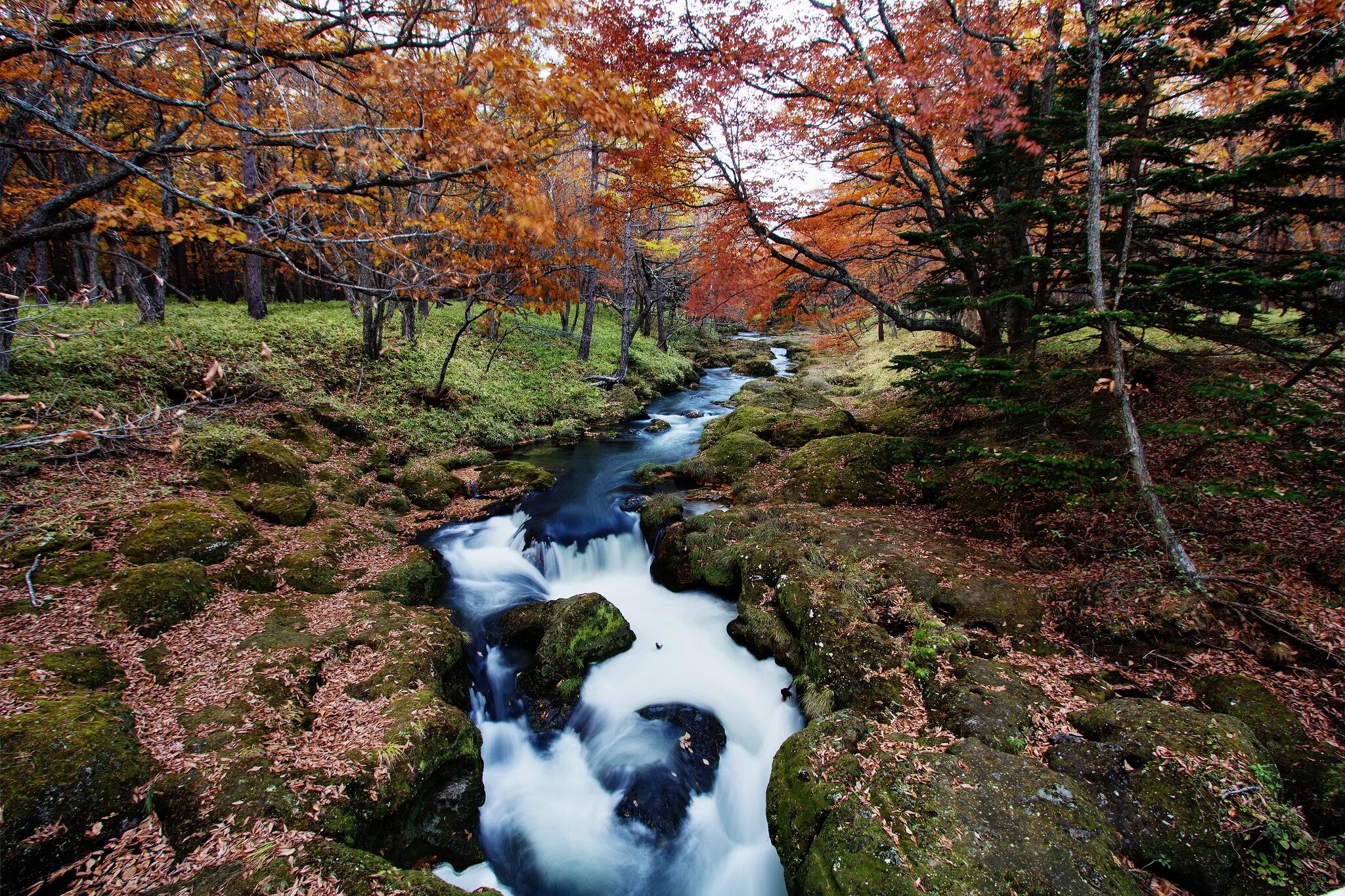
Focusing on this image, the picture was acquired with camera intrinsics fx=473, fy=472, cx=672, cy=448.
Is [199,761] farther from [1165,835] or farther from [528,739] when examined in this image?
[1165,835]

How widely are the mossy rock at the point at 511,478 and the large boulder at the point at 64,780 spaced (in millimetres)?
7338

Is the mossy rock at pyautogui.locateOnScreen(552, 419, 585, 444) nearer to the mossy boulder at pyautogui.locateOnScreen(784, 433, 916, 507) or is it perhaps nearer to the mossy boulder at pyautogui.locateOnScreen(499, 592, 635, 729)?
the mossy boulder at pyautogui.locateOnScreen(784, 433, 916, 507)

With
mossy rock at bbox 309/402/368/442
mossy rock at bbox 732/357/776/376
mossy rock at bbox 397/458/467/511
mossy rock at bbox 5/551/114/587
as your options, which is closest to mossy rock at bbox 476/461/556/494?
mossy rock at bbox 397/458/467/511

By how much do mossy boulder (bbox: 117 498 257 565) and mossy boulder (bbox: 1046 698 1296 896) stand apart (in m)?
9.19

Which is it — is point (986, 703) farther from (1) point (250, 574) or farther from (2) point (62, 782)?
(1) point (250, 574)

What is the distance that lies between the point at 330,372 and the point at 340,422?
2578mm

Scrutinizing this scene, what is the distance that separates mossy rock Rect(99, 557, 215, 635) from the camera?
4750 millimetres

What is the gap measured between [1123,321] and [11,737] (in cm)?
1021

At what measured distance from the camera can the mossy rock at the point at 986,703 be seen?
160 inches

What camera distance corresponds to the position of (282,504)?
7.28m

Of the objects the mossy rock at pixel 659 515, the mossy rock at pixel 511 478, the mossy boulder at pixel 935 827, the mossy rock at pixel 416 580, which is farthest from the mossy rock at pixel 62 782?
the mossy rock at pixel 511 478

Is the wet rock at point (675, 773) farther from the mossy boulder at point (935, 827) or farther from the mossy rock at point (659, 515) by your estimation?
the mossy rock at point (659, 515)

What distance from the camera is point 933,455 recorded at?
7.61 m

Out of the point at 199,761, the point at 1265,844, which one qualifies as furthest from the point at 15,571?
the point at 1265,844
